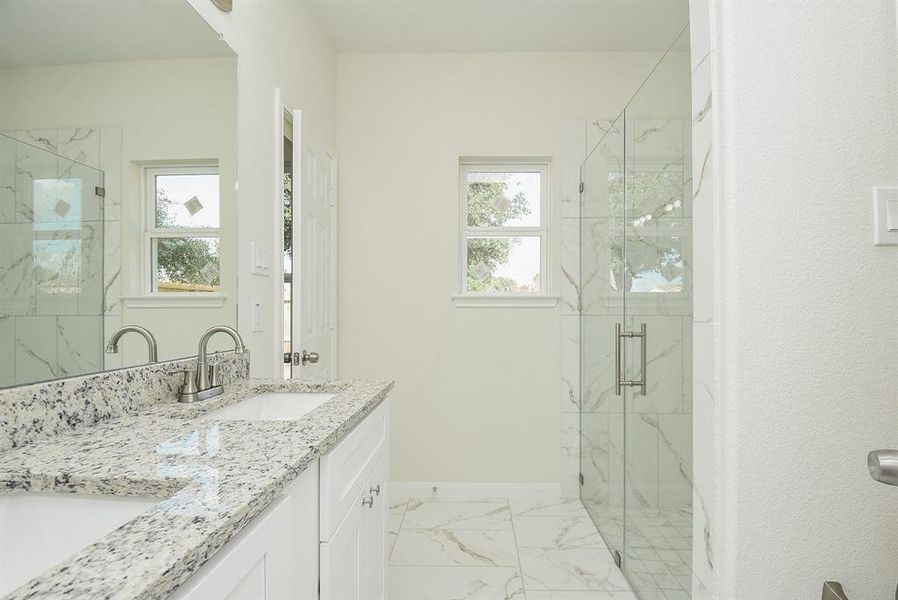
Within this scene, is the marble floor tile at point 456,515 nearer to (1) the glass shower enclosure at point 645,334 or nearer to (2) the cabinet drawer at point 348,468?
(1) the glass shower enclosure at point 645,334

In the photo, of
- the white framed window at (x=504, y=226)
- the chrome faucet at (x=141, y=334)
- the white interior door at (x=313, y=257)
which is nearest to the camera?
the chrome faucet at (x=141, y=334)

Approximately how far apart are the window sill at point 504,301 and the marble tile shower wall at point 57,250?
1920 millimetres

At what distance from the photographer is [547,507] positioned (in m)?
2.68

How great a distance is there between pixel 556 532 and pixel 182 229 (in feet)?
7.15

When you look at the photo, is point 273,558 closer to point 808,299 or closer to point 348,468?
point 348,468

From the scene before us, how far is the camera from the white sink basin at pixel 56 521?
64 cm

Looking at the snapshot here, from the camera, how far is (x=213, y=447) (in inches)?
32.6

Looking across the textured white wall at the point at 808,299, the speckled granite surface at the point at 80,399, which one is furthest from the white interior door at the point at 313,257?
the textured white wall at the point at 808,299

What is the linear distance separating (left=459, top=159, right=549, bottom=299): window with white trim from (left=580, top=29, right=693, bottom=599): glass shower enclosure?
42 centimetres

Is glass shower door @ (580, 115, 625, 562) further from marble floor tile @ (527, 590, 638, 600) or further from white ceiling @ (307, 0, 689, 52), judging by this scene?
white ceiling @ (307, 0, 689, 52)

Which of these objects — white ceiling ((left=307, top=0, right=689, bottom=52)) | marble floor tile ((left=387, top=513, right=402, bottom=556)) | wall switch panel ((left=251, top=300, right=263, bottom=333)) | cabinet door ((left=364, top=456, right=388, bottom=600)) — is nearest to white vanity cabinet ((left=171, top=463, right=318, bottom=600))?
cabinet door ((left=364, top=456, right=388, bottom=600))

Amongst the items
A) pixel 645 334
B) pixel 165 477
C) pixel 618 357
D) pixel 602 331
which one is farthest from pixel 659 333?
pixel 165 477

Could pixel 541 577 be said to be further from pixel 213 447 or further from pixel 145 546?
pixel 145 546

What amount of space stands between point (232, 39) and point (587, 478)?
2.68 metres
